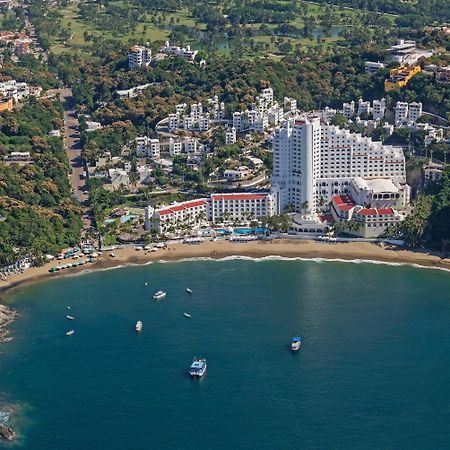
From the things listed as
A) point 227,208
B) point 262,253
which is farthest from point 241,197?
point 262,253

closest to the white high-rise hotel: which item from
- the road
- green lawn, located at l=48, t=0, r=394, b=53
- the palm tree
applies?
the palm tree

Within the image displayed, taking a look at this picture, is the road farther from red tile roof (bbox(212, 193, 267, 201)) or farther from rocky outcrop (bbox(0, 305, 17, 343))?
rocky outcrop (bbox(0, 305, 17, 343))

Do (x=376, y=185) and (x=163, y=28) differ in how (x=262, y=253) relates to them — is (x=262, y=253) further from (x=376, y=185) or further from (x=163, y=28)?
(x=163, y=28)

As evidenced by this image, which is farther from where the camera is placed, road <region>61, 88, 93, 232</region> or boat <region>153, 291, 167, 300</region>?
road <region>61, 88, 93, 232</region>

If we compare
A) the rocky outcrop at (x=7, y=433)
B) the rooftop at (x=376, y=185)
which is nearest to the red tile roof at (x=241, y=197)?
the rooftop at (x=376, y=185)

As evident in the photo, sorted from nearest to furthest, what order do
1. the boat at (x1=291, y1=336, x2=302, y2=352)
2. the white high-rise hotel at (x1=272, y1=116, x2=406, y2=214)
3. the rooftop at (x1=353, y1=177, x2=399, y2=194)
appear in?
the boat at (x1=291, y1=336, x2=302, y2=352) < the rooftop at (x1=353, y1=177, x2=399, y2=194) < the white high-rise hotel at (x1=272, y1=116, x2=406, y2=214)

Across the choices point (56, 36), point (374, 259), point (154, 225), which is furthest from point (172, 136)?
point (56, 36)
